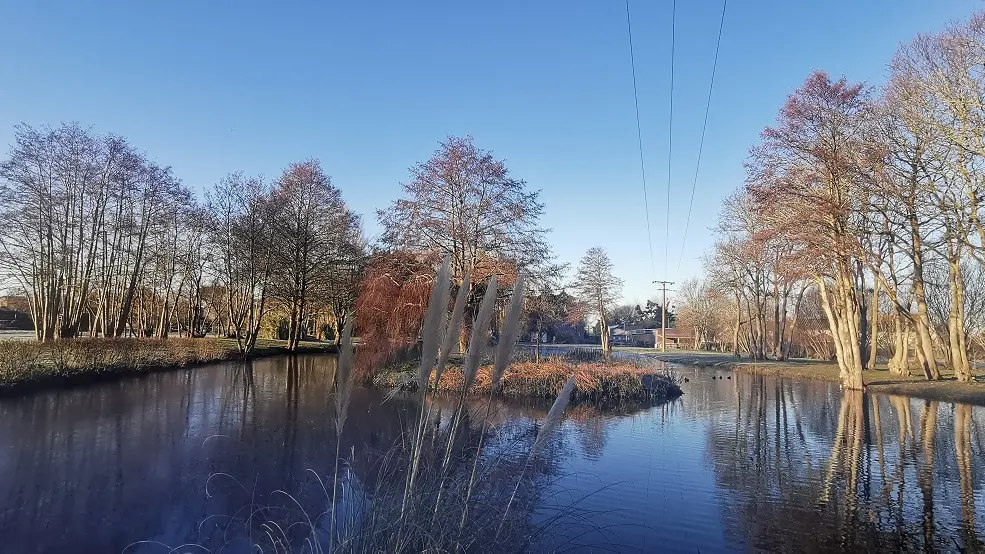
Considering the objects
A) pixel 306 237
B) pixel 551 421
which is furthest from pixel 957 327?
pixel 306 237

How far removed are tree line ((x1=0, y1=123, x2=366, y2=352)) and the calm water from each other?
8937 mm

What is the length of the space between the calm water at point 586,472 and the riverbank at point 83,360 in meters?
0.74

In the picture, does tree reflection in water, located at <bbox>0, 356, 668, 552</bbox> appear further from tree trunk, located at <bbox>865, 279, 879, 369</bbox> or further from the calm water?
tree trunk, located at <bbox>865, 279, 879, 369</bbox>

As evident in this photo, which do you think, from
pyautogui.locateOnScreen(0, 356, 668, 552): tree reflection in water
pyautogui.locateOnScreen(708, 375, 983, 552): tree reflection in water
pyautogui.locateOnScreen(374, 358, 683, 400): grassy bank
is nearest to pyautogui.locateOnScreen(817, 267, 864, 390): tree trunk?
pyautogui.locateOnScreen(708, 375, 983, 552): tree reflection in water

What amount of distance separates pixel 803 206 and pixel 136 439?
54.7ft

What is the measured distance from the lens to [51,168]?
1753cm

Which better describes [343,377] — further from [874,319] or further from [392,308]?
[874,319]

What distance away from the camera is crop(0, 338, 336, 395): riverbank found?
37.9ft

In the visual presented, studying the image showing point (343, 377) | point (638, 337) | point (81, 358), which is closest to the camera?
point (343, 377)

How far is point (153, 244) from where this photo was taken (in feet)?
79.7

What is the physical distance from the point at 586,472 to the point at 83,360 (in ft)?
45.1

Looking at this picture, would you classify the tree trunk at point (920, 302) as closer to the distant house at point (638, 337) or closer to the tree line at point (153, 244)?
the tree line at point (153, 244)

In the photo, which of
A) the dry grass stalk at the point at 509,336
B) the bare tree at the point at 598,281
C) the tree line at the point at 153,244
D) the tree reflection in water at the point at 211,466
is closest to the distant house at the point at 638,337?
the bare tree at the point at 598,281

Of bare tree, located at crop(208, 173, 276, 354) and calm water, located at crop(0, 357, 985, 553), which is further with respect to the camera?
bare tree, located at crop(208, 173, 276, 354)
